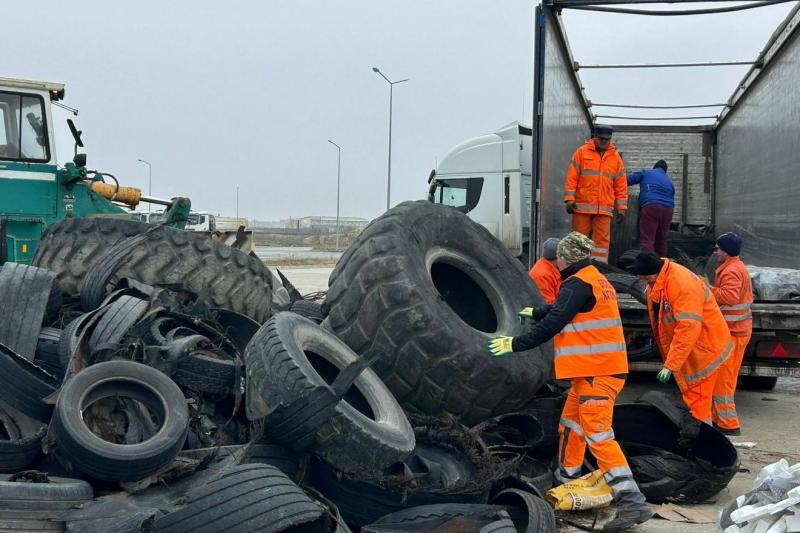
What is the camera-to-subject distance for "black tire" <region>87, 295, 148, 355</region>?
4.32 m

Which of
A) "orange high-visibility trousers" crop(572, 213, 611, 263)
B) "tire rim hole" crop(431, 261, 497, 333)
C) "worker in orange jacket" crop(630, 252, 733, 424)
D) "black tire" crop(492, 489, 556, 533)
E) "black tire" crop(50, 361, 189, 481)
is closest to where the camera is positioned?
"black tire" crop(50, 361, 189, 481)

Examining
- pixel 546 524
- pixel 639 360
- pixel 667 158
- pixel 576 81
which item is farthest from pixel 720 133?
pixel 546 524

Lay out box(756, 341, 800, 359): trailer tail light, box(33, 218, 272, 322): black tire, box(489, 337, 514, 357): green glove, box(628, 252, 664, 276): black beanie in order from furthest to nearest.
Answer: box(756, 341, 800, 359): trailer tail light, box(33, 218, 272, 322): black tire, box(628, 252, 664, 276): black beanie, box(489, 337, 514, 357): green glove

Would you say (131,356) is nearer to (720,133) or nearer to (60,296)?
(60,296)

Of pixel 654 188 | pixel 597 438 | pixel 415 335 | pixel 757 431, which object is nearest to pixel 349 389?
pixel 415 335

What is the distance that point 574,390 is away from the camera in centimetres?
477

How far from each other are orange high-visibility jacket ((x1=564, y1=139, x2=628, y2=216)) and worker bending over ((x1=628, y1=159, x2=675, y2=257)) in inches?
31.9

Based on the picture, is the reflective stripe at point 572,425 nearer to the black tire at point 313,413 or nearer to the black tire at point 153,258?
the black tire at point 313,413

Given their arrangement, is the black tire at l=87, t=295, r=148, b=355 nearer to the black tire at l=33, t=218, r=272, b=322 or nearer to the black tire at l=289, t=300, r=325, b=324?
the black tire at l=33, t=218, r=272, b=322

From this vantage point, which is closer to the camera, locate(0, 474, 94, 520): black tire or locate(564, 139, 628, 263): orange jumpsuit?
locate(0, 474, 94, 520): black tire

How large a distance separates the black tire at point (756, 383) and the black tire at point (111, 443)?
21.5ft

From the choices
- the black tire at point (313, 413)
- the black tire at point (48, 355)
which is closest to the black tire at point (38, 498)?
the black tire at point (313, 413)

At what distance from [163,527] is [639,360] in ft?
16.3

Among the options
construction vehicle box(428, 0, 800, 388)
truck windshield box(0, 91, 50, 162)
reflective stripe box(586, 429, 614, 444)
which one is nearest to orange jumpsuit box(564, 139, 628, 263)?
construction vehicle box(428, 0, 800, 388)
